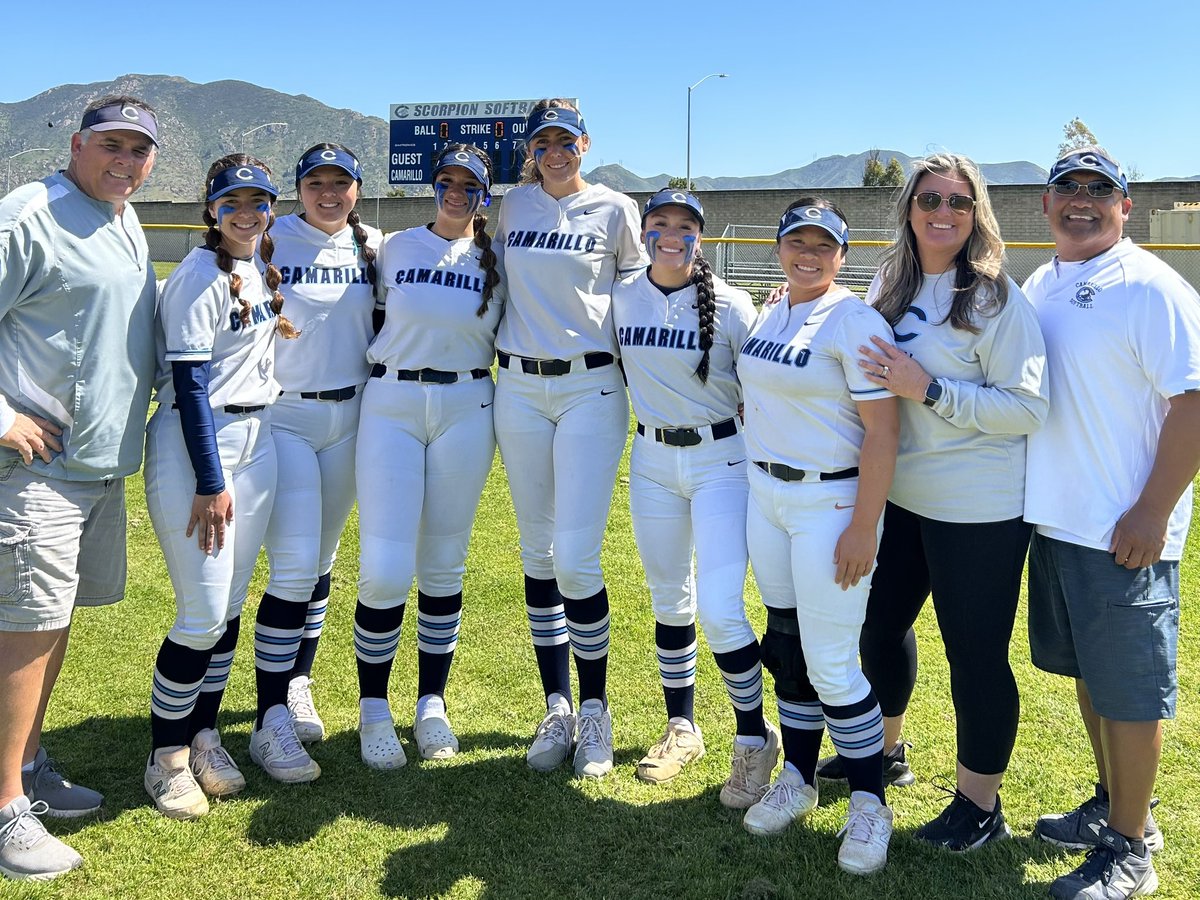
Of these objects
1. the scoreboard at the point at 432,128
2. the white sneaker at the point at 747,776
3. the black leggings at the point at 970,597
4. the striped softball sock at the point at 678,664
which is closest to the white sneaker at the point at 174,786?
the striped softball sock at the point at 678,664

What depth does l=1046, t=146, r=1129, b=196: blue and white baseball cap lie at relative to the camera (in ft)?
9.82

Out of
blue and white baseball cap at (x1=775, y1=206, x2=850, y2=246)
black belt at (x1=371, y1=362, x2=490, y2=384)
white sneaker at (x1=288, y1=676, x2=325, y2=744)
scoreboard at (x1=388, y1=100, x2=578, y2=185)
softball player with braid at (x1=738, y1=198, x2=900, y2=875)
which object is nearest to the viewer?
softball player with braid at (x1=738, y1=198, x2=900, y2=875)

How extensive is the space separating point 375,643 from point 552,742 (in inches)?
32.6

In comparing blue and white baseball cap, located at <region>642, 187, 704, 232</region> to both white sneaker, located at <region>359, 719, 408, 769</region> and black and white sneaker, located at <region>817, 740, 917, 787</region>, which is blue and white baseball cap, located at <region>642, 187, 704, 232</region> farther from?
white sneaker, located at <region>359, 719, 408, 769</region>

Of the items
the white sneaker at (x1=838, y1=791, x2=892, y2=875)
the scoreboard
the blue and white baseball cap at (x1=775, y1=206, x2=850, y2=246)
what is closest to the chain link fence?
the scoreboard

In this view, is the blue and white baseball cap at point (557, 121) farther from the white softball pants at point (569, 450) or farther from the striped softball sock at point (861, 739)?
the striped softball sock at point (861, 739)

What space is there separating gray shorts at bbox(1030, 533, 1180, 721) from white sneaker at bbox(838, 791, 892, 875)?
0.76 metres

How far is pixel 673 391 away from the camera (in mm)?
3582

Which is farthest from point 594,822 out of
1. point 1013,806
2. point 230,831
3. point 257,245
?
point 257,245

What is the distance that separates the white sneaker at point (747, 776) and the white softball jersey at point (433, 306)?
6.06 ft

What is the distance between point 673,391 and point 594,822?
5.22 feet

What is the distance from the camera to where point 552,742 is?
3.89 metres

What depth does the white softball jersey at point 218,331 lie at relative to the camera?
326 centimetres

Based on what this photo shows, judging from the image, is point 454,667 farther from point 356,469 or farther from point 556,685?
point 356,469
